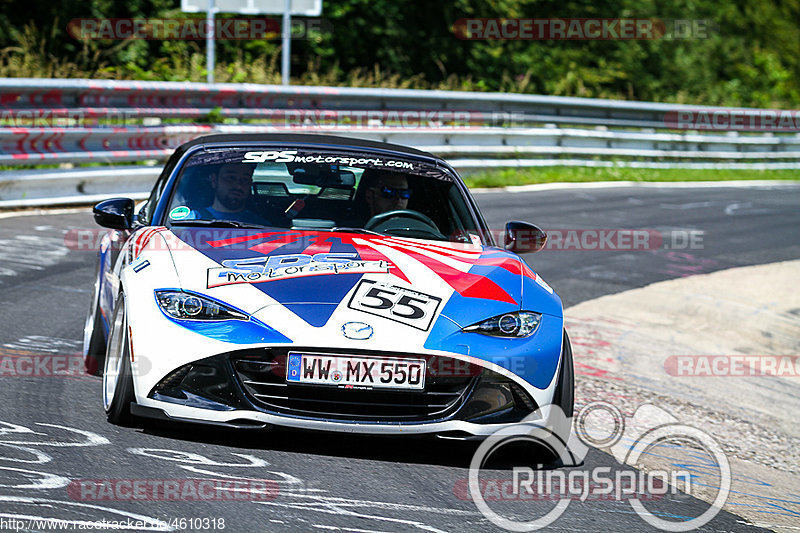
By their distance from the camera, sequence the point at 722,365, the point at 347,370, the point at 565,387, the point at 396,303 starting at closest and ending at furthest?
the point at 347,370
the point at 396,303
the point at 565,387
the point at 722,365

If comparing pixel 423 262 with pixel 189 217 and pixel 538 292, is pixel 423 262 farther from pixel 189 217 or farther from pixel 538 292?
pixel 189 217

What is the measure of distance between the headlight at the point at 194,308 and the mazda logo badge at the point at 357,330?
0.39 m

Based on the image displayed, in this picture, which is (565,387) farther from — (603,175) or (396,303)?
(603,175)

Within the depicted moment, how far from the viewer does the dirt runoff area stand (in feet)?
18.0

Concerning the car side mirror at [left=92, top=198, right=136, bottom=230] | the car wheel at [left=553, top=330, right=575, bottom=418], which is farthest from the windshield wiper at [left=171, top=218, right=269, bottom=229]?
the car wheel at [left=553, top=330, right=575, bottom=418]

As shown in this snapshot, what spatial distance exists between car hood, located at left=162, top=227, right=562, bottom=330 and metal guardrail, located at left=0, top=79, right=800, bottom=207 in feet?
24.3

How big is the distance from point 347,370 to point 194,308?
671mm

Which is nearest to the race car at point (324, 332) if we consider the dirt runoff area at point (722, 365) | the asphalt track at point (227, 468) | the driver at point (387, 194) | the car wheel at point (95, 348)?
the asphalt track at point (227, 468)

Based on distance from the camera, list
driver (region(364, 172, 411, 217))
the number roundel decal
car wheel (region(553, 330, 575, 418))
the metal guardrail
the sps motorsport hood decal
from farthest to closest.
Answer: the metal guardrail
driver (region(364, 172, 411, 217))
car wheel (region(553, 330, 575, 418))
the sps motorsport hood decal
the number roundel decal

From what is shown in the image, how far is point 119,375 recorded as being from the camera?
4.52m

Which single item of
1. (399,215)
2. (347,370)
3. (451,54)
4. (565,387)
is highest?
(451,54)

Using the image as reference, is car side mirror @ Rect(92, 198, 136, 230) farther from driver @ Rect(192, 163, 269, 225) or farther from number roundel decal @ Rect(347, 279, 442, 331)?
number roundel decal @ Rect(347, 279, 442, 331)

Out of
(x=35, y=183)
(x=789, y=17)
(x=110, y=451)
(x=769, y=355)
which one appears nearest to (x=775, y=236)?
(x=769, y=355)

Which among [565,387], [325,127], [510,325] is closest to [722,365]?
[565,387]
